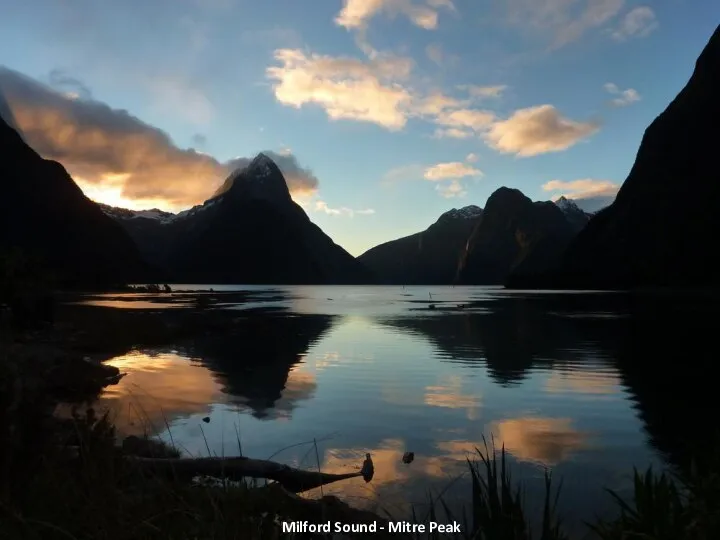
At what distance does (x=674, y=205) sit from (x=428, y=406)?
17619 cm

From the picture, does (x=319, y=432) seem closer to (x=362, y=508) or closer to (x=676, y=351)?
(x=362, y=508)

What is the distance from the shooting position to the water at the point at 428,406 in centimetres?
1335

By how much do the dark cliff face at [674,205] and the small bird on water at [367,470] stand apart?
156 m

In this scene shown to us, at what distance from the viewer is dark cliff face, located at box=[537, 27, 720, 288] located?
150500 mm

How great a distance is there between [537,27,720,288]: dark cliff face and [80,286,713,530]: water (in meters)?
130

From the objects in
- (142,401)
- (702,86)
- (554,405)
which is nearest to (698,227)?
(702,86)

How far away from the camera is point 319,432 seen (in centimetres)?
1689

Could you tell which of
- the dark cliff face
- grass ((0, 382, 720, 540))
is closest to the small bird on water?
grass ((0, 382, 720, 540))

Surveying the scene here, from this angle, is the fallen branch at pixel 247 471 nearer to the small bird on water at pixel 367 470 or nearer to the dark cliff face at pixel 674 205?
the small bird on water at pixel 367 470

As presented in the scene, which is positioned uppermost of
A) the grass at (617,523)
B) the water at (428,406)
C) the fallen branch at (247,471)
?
the grass at (617,523)

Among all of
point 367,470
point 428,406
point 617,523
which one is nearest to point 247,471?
point 367,470

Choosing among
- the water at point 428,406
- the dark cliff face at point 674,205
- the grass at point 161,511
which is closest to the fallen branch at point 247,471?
the water at point 428,406

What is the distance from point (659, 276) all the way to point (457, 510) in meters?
170

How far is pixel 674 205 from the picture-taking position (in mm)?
166000
